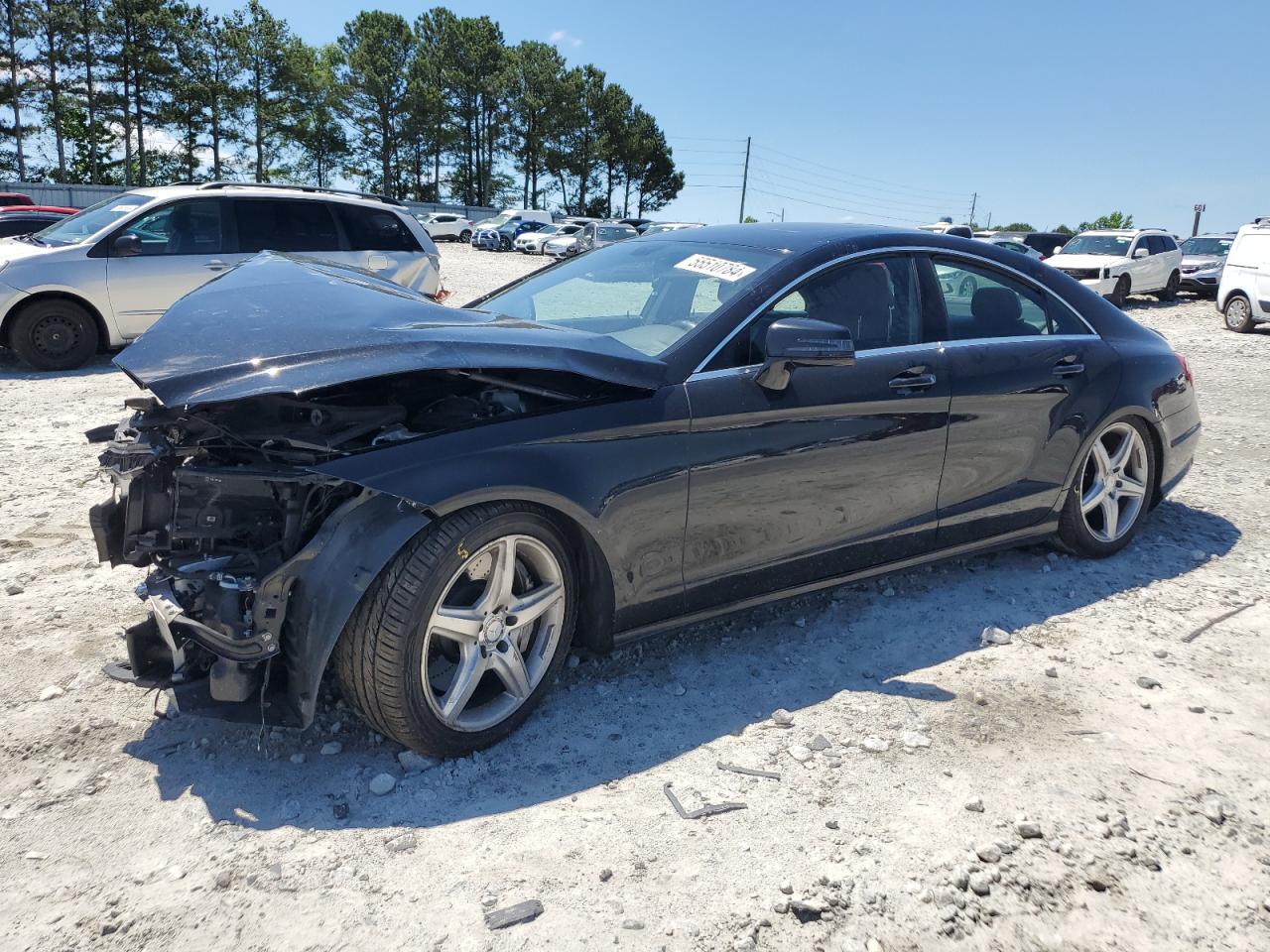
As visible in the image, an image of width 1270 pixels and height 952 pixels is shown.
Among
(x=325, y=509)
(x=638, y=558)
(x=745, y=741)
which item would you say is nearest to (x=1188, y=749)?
(x=745, y=741)

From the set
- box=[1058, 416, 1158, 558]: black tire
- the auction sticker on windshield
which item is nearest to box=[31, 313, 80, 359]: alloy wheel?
the auction sticker on windshield

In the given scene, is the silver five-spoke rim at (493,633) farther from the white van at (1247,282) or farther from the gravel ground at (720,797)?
the white van at (1247,282)

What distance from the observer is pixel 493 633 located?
2793mm

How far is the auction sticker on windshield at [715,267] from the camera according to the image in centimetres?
346

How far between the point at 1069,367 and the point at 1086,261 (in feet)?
62.9

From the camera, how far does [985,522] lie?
4000mm

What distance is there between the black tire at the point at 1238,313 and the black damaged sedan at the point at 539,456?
1470 centimetres

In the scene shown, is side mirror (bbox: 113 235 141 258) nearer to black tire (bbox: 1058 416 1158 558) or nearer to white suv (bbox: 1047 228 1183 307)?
black tire (bbox: 1058 416 1158 558)

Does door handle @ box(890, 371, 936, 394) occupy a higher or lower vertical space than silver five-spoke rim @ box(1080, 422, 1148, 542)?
higher

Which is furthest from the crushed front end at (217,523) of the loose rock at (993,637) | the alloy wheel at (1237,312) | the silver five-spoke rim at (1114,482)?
the alloy wheel at (1237,312)

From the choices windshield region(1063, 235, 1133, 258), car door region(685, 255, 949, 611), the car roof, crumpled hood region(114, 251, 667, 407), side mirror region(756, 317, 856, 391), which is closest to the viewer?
crumpled hood region(114, 251, 667, 407)

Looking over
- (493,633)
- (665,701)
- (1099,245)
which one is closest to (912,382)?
(665,701)

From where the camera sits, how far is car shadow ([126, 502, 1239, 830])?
8.61 ft

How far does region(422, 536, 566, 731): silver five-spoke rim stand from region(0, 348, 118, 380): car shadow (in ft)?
24.4
